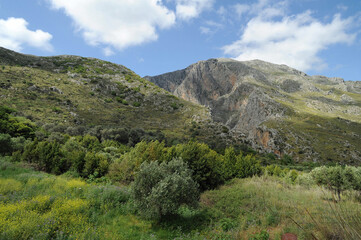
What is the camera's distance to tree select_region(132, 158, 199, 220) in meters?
8.38

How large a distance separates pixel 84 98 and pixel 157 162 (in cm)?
5023

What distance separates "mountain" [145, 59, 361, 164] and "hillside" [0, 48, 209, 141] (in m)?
23.9

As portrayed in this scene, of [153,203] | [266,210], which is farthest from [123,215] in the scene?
[266,210]

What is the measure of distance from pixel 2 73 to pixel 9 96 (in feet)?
42.0

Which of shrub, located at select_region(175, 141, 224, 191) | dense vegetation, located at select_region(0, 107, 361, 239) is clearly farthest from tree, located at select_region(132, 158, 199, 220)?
shrub, located at select_region(175, 141, 224, 191)

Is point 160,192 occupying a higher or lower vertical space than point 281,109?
lower

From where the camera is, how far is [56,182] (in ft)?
36.0

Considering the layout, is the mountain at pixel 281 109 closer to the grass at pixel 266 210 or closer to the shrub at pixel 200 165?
the shrub at pixel 200 165

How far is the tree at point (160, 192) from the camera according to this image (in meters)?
8.38

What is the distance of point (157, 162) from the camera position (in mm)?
10344

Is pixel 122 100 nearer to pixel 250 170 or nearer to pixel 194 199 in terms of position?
pixel 250 170

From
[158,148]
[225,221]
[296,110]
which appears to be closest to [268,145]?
[296,110]

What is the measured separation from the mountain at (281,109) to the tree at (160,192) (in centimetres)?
4591

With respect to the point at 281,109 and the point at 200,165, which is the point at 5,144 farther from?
the point at 281,109
